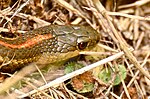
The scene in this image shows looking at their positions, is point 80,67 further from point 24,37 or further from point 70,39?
point 24,37

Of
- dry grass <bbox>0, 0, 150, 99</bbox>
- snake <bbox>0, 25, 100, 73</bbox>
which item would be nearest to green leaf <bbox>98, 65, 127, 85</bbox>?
dry grass <bbox>0, 0, 150, 99</bbox>

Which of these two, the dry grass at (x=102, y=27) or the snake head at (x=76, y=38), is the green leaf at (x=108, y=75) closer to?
the dry grass at (x=102, y=27)

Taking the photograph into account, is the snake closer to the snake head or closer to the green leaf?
the snake head

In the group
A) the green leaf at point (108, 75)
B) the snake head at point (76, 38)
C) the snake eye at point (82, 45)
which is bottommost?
the green leaf at point (108, 75)

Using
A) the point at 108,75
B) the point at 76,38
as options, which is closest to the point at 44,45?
the point at 76,38

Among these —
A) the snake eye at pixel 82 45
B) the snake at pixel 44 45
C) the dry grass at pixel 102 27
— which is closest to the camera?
the snake at pixel 44 45

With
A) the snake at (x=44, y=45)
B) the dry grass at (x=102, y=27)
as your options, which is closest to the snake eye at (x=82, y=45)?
the snake at (x=44, y=45)
